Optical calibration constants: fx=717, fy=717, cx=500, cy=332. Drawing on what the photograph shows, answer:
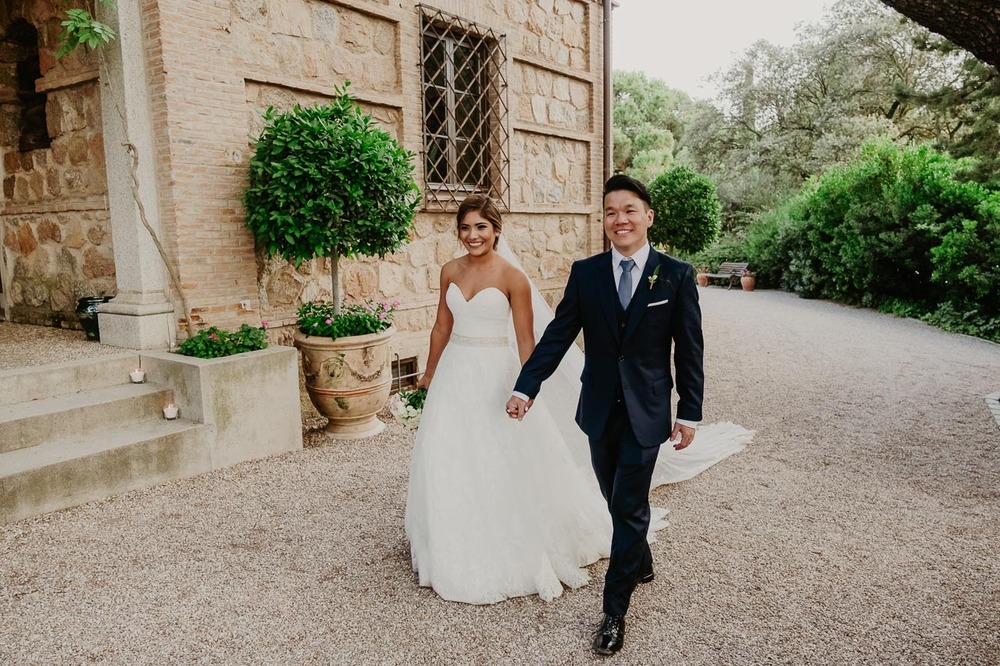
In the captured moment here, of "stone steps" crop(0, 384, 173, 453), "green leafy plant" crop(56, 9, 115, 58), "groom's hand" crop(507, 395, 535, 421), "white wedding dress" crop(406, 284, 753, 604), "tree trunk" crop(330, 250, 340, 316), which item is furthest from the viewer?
"tree trunk" crop(330, 250, 340, 316)

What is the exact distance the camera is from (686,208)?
1672cm

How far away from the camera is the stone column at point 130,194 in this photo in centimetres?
541

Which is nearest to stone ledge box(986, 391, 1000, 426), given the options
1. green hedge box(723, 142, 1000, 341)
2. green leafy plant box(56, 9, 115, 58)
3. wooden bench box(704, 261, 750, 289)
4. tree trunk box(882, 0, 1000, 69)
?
tree trunk box(882, 0, 1000, 69)

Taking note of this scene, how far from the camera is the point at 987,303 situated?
38.9 ft

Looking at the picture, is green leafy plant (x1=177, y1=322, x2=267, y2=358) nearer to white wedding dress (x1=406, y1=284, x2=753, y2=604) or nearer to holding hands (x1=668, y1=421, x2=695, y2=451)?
white wedding dress (x1=406, y1=284, x2=753, y2=604)

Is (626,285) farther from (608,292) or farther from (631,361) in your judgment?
(631,361)

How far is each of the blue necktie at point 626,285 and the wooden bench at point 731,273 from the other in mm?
18995

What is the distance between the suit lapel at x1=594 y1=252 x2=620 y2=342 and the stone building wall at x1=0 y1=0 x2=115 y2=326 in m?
5.05

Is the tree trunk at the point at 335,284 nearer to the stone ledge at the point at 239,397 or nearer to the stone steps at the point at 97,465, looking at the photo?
the stone ledge at the point at 239,397

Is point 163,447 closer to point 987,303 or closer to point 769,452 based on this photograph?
point 769,452

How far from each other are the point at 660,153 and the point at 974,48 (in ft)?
96.3

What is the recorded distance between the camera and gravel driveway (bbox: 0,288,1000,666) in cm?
293

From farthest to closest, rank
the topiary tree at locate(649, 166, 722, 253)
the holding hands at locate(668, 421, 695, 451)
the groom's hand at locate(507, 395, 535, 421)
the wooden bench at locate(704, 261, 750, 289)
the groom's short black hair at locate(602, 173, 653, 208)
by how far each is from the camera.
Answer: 1. the wooden bench at locate(704, 261, 750, 289)
2. the topiary tree at locate(649, 166, 722, 253)
3. the groom's hand at locate(507, 395, 535, 421)
4. the holding hands at locate(668, 421, 695, 451)
5. the groom's short black hair at locate(602, 173, 653, 208)

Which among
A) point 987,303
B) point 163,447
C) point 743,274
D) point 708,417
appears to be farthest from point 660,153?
point 163,447
